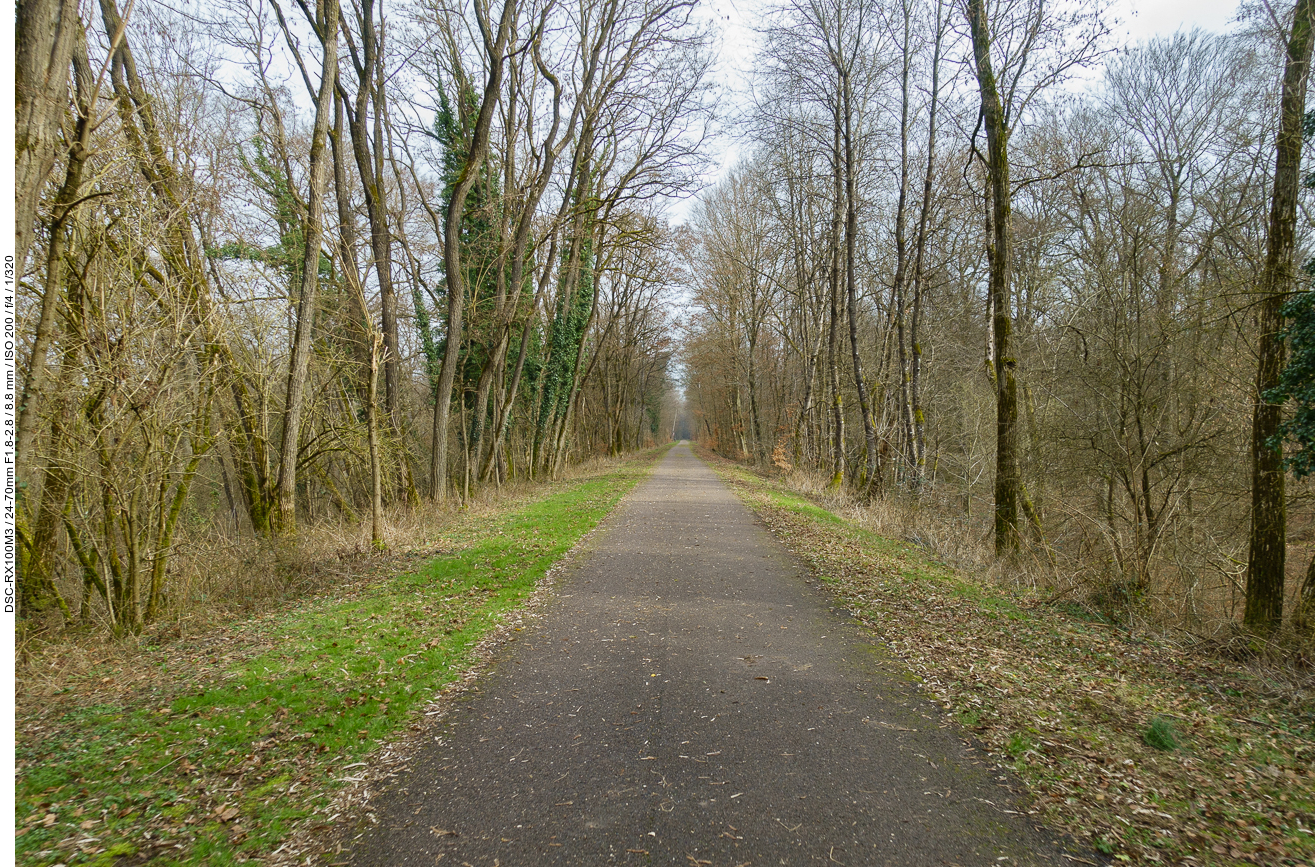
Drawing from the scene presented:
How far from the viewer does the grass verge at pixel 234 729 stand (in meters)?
3.00

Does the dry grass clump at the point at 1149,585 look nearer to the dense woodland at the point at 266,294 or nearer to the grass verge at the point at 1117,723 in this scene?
the grass verge at the point at 1117,723

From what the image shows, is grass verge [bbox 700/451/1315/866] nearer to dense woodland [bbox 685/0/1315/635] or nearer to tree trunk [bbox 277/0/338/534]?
dense woodland [bbox 685/0/1315/635]

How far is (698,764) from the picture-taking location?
366cm

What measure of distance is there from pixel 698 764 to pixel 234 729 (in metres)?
3.08

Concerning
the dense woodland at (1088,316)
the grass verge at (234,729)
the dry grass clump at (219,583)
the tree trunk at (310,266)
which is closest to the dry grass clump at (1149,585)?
the dense woodland at (1088,316)

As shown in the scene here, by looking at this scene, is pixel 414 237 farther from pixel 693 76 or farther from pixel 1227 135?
pixel 1227 135

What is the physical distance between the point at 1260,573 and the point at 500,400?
16570mm

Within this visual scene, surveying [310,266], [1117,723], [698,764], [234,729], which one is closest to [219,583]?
[234,729]

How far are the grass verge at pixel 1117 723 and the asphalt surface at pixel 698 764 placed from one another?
0.34m

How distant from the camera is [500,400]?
18.4m

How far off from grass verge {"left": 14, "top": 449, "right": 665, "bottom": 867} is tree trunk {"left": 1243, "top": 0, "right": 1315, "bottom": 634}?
8.31 m

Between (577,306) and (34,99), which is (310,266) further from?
(577,306)

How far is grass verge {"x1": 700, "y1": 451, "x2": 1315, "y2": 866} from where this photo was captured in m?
3.10

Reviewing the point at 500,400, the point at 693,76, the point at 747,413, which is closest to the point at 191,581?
the point at 500,400
